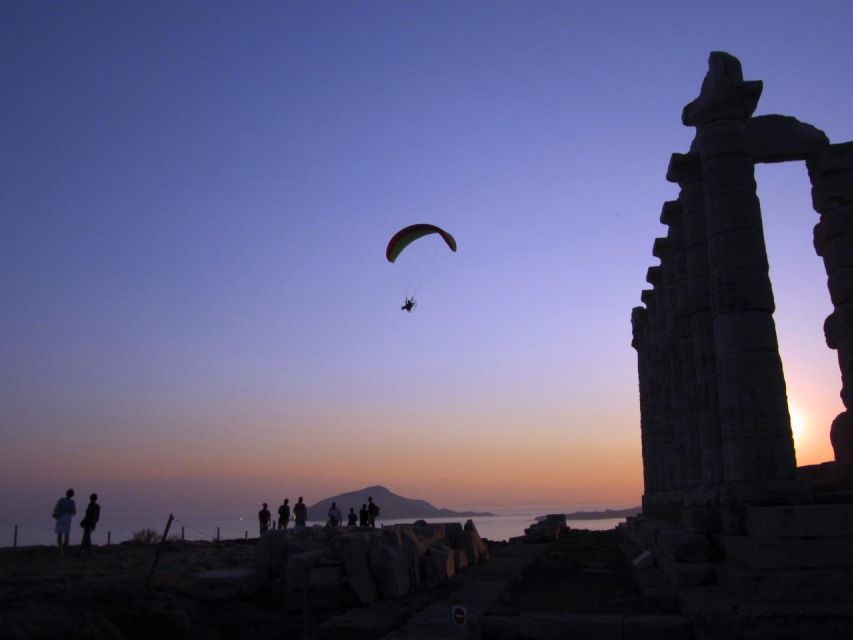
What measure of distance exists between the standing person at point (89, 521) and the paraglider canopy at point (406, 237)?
11.8 m

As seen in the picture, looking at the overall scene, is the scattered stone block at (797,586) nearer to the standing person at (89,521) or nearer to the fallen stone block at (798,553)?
the fallen stone block at (798,553)

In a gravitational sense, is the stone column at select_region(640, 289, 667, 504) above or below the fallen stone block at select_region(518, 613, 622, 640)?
above

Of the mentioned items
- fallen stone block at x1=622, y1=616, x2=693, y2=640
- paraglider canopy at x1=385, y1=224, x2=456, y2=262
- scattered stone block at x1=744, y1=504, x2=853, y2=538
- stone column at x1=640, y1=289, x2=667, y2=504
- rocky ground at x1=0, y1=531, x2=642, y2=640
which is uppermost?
paraglider canopy at x1=385, y1=224, x2=456, y2=262

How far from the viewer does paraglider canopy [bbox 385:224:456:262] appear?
2662cm

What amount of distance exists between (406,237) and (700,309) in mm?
11953

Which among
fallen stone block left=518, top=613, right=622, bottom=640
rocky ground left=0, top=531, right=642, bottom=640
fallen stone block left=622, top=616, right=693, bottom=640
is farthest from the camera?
fallen stone block left=518, top=613, right=622, bottom=640

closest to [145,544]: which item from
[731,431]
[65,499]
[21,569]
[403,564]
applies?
[65,499]

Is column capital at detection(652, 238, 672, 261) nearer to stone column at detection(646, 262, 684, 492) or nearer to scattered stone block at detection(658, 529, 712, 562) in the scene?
stone column at detection(646, 262, 684, 492)

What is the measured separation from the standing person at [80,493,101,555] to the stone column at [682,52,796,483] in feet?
52.7

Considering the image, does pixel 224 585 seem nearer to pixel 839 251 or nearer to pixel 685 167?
pixel 685 167

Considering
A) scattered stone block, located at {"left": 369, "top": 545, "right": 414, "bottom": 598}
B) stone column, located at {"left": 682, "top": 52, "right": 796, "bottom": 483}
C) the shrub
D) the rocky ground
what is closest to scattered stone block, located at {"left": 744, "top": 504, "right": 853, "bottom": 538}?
stone column, located at {"left": 682, "top": 52, "right": 796, "bottom": 483}

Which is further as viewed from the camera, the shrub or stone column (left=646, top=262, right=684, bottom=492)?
the shrub

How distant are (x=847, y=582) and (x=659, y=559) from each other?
4.51 m

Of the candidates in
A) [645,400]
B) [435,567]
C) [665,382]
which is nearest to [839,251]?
[665,382]
